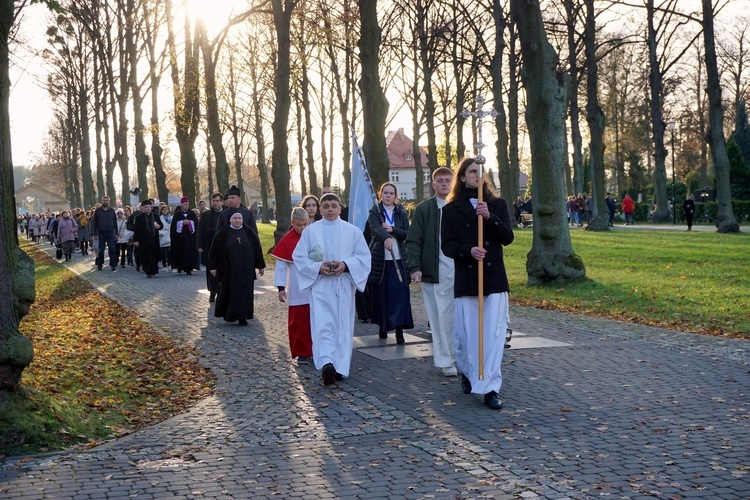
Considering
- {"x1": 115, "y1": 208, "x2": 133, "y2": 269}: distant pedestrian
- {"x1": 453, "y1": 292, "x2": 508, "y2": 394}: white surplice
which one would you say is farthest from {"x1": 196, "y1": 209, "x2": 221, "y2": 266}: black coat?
{"x1": 453, "y1": 292, "x2": 508, "y2": 394}: white surplice

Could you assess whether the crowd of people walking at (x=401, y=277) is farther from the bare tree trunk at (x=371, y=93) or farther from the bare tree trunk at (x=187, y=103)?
the bare tree trunk at (x=187, y=103)

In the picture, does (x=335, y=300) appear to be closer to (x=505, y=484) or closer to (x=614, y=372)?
(x=614, y=372)

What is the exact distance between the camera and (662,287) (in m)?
18.1

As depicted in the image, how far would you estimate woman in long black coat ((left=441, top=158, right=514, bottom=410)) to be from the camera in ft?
27.4

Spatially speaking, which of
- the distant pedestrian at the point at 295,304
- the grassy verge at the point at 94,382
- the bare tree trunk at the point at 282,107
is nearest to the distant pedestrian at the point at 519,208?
the bare tree trunk at the point at 282,107

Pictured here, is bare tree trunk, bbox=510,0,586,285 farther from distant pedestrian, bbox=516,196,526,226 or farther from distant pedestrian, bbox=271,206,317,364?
distant pedestrian, bbox=516,196,526,226

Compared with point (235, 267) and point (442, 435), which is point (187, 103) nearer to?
point (235, 267)

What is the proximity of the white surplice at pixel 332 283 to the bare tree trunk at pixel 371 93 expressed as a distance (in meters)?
9.54

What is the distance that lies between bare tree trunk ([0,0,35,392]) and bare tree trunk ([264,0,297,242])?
1859cm

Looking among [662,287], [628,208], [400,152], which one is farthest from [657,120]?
[400,152]

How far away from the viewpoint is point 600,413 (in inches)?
311

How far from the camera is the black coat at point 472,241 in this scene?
8.47 m

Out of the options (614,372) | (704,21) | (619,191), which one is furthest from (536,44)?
(619,191)

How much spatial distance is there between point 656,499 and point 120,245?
92.1 feet
